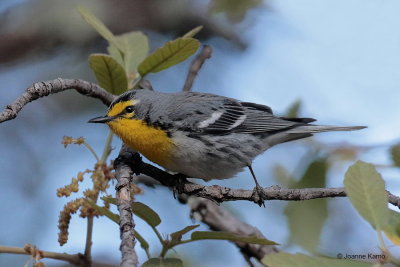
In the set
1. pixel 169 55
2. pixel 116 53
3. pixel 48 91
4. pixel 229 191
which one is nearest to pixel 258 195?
pixel 229 191

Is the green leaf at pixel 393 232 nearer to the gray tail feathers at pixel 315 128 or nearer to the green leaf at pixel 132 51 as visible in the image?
the green leaf at pixel 132 51

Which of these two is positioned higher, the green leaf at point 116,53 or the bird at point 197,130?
the green leaf at point 116,53

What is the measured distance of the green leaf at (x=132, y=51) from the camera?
11.2 ft

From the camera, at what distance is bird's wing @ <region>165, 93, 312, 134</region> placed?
3.81m

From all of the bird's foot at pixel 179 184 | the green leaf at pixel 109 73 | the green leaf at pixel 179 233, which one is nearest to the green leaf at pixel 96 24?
the green leaf at pixel 109 73

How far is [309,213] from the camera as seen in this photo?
9.18ft

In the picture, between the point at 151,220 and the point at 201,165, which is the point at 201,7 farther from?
the point at 151,220

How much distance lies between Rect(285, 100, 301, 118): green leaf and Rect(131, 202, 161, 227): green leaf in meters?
1.37

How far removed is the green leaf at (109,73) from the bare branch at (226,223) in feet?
3.01

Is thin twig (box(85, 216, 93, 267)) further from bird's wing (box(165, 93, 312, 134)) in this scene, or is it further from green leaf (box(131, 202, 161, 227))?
bird's wing (box(165, 93, 312, 134))

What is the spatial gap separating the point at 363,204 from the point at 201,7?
5352 mm

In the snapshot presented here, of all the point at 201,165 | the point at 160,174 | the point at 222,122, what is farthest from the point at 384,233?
the point at 222,122

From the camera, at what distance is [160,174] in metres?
3.27

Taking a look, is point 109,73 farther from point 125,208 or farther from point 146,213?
point 125,208
